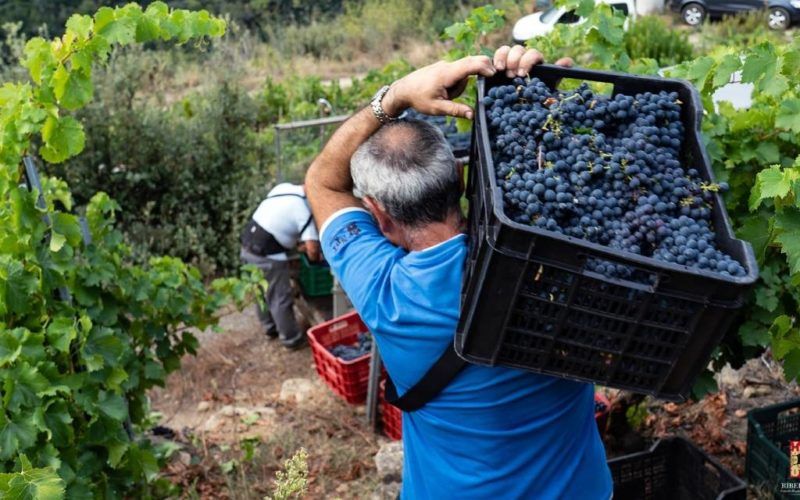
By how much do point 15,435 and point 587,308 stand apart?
1.87 metres

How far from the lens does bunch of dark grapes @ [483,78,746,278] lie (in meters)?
1.67

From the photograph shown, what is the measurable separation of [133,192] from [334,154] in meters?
5.72

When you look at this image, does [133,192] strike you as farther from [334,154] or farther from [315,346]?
[334,154]

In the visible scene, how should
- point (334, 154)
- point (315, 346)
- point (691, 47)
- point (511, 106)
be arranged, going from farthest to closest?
point (691, 47)
point (315, 346)
point (334, 154)
point (511, 106)

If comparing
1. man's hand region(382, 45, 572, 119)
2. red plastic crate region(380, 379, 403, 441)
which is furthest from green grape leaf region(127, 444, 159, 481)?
man's hand region(382, 45, 572, 119)

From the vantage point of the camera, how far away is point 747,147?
109 inches

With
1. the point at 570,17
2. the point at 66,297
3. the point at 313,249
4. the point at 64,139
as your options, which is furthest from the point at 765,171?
the point at 570,17

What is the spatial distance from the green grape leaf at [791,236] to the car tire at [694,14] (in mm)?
16229

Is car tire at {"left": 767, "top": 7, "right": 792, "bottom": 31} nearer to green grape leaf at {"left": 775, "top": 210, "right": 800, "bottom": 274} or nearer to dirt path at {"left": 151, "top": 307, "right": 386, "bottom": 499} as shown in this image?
dirt path at {"left": 151, "top": 307, "right": 386, "bottom": 499}

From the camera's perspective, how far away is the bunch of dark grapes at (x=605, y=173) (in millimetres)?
1671

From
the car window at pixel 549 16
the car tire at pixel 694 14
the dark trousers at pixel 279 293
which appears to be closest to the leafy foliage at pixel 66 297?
the dark trousers at pixel 279 293

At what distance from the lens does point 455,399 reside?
2148 mm

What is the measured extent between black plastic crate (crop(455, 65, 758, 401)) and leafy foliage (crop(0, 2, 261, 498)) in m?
1.51

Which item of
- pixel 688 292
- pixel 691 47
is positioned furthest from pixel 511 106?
pixel 691 47
